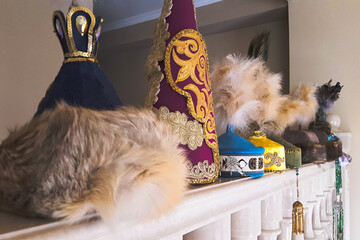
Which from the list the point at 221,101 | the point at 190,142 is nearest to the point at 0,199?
the point at 190,142

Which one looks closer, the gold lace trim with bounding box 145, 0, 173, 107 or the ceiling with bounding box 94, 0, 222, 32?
the gold lace trim with bounding box 145, 0, 173, 107

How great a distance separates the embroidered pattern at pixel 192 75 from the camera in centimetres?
35

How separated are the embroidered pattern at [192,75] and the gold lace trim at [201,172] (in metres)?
0.02

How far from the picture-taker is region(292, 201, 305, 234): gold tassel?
572mm

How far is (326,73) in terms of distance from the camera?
1438 mm

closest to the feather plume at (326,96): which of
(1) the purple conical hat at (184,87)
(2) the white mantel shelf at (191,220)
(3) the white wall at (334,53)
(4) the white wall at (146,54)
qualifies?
(3) the white wall at (334,53)

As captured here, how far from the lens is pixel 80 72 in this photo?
27cm

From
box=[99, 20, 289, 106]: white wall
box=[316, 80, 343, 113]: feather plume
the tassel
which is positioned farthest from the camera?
box=[99, 20, 289, 106]: white wall

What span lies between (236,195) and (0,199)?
0.25 metres

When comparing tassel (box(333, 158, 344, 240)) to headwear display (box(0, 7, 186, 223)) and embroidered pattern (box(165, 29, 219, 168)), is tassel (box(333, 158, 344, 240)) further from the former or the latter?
headwear display (box(0, 7, 186, 223))

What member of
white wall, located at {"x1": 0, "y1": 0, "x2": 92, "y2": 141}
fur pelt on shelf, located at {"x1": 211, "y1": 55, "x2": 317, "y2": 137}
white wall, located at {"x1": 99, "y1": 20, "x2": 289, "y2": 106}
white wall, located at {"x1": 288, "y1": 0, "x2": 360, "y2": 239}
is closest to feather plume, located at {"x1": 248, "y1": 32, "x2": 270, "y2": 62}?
fur pelt on shelf, located at {"x1": 211, "y1": 55, "x2": 317, "y2": 137}

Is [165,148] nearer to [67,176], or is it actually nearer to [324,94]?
[67,176]

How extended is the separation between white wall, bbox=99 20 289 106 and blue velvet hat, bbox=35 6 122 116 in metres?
1.30

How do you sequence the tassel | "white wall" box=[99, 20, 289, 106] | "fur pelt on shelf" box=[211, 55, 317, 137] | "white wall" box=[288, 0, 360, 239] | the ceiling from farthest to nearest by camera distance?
the ceiling, "white wall" box=[99, 20, 289, 106], "white wall" box=[288, 0, 360, 239], the tassel, "fur pelt on shelf" box=[211, 55, 317, 137]
